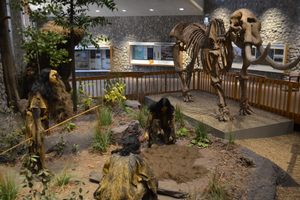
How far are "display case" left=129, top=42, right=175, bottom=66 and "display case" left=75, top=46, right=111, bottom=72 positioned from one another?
1.18m

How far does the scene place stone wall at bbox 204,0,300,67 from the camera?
9.92 metres

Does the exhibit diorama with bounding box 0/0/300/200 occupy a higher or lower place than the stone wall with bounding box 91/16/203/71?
lower

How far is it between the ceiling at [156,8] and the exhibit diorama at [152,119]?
0.17 meters

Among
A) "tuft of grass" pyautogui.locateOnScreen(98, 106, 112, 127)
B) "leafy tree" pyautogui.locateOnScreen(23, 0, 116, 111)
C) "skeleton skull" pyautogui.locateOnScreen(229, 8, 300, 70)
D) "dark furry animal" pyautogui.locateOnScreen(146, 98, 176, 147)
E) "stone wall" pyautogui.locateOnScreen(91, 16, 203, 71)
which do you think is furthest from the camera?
"stone wall" pyautogui.locateOnScreen(91, 16, 203, 71)

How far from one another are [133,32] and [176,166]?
10380 millimetres

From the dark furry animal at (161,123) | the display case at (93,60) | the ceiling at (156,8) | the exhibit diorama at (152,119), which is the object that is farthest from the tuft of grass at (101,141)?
the display case at (93,60)

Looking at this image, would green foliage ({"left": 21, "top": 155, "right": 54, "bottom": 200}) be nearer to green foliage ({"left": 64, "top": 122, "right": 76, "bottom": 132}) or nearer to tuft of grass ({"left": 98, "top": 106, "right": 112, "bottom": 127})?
green foliage ({"left": 64, "top": 122, "right": 76, "bottom": 132})

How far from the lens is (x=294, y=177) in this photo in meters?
5.13

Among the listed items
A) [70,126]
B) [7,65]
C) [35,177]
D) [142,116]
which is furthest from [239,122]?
[7,65]

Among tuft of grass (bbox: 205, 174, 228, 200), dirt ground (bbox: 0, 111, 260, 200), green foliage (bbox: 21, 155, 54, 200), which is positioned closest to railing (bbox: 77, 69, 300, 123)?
dirt ground (bbox: 0, 111, 260, 200)

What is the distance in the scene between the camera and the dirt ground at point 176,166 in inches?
150

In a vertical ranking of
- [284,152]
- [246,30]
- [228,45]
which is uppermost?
[246,30]

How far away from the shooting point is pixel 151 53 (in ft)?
44.5

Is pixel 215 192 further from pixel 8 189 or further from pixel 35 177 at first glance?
pixel 8 189
